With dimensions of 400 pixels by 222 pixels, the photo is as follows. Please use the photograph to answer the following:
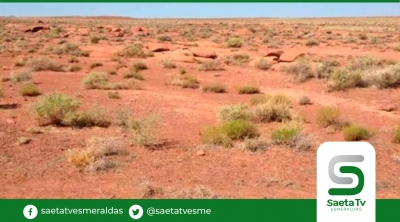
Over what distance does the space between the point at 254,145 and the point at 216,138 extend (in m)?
0.86

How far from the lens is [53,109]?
37.0 feet

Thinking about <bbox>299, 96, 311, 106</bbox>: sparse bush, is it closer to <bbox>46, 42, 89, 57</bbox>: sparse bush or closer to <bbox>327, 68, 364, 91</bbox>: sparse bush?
<bbox>327, 68, 364, 91</bbox>: sparse bush

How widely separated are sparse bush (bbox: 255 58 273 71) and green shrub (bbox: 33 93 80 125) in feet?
42.3

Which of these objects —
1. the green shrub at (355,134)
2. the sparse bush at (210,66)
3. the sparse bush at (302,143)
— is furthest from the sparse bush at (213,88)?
the sparse bush at (302,143)

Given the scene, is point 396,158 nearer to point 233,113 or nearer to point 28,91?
point 233,113

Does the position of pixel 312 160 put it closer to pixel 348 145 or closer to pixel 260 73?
pixel 348 145

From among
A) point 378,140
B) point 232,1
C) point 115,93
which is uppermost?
point 115,93

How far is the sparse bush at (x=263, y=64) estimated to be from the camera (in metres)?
22.9

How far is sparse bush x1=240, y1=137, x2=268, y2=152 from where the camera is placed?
365 inches

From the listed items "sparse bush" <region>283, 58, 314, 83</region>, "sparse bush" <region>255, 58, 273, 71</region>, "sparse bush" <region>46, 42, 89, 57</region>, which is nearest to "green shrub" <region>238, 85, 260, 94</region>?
"sparse bush" <region>283, 58, 314, 83</region>

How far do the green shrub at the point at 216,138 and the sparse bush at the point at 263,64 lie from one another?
13434 millimetres

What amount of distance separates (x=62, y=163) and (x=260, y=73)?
14614 mm

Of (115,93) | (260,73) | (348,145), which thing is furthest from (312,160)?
(260,73)

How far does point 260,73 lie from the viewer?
21.8m
